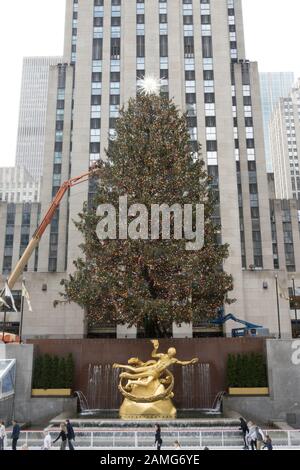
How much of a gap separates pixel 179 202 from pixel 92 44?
44278 millimetres

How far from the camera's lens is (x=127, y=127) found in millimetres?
33812

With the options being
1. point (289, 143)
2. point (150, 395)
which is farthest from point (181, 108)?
point (289, 143)

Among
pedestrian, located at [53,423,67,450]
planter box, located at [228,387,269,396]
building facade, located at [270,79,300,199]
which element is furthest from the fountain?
building facade, located at [270,79,300,199]

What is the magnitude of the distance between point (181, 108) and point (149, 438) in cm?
4928

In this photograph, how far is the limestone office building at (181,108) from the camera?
54.4 m

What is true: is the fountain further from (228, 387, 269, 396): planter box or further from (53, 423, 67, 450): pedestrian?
(53, 423, 67, 450): pedestrian

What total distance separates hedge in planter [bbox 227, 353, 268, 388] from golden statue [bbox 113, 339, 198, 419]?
4627mm

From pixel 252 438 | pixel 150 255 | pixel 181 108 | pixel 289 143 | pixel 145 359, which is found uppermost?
pixel 289 143

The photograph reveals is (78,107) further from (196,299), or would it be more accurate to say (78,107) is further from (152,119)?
(196,299)

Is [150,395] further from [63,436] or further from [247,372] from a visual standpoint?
[63,436]

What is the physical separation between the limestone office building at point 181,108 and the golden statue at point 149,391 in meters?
26.8

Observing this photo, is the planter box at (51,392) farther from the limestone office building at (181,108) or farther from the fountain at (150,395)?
the limestone office building at (181,108)

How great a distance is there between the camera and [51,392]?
92.6ft
